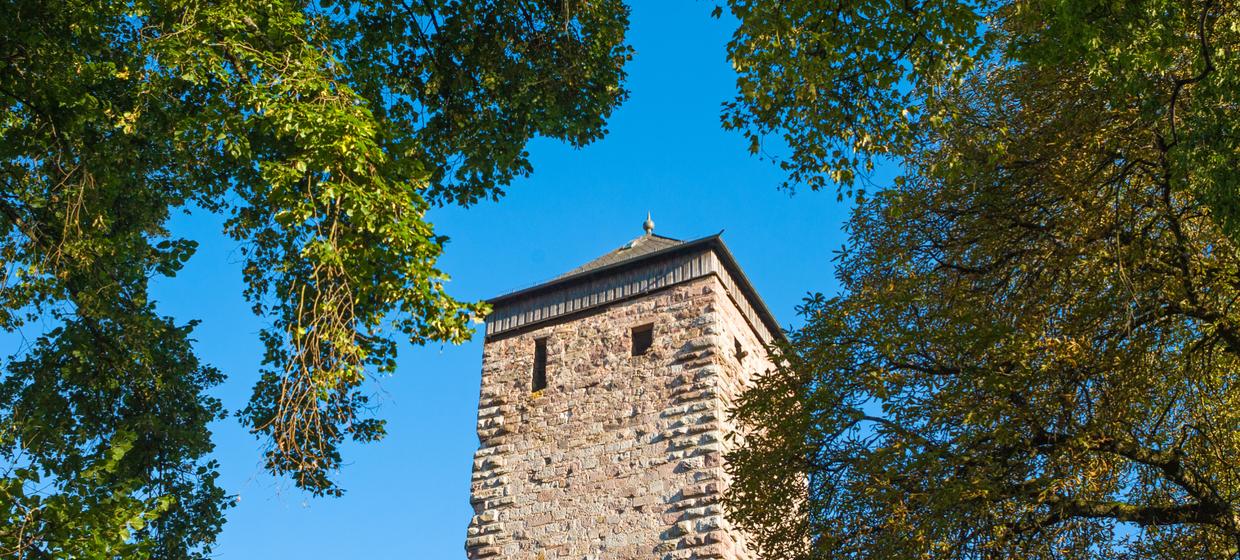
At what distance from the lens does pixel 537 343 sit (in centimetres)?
1603

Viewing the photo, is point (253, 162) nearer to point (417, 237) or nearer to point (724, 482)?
point (417, 237)

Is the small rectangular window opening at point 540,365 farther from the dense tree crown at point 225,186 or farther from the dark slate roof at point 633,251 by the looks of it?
the dense tree crown at point 225,186

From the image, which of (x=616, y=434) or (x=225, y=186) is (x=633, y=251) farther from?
(x=225, y=186)

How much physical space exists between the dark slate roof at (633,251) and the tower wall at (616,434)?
2.70 feet

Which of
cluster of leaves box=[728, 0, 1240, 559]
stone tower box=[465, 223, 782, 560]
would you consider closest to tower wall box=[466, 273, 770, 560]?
stone tower box=[465, 223, 782, 560]

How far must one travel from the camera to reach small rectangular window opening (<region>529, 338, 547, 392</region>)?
15617 mm

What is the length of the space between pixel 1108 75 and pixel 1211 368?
283 centimetres

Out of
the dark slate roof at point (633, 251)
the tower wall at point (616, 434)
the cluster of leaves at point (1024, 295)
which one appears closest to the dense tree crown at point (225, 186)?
the cluster of leaves at point (1024, 295)

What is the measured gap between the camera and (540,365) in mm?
15836

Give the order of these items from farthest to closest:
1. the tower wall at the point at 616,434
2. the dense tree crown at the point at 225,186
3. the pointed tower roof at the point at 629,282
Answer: the pointed tower roof at the point at 629,282
the tower wall at the point at 616,434
the dense tree crown at the point at 225,186

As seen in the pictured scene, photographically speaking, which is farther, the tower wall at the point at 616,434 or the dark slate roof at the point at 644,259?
the dark slate roof at the point at 644,259

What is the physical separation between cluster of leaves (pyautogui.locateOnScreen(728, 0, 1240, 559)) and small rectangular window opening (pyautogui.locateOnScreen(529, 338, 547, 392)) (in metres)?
6.14

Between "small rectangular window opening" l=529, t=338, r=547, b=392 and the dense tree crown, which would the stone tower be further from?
the dense tree crown

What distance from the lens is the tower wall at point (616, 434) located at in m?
13.4
